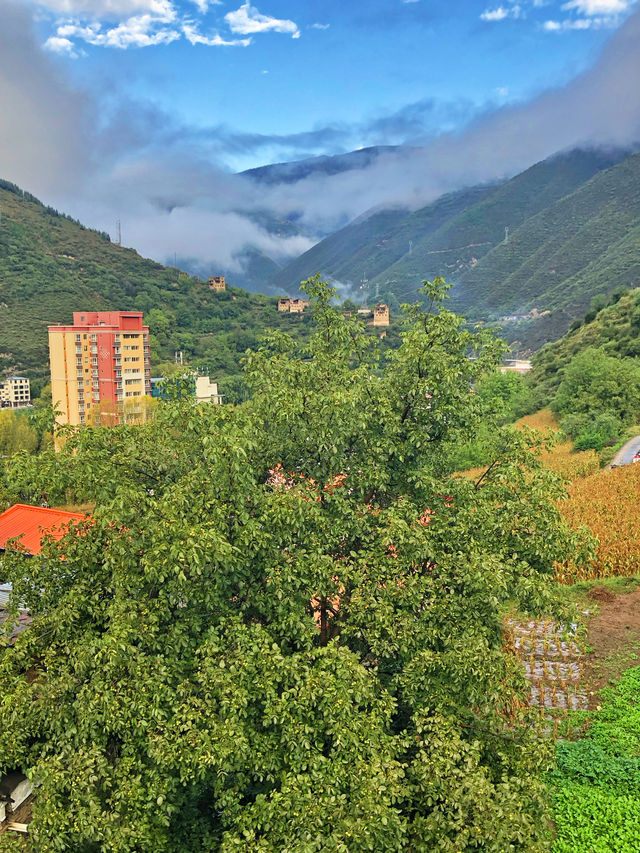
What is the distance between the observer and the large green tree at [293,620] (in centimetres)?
493

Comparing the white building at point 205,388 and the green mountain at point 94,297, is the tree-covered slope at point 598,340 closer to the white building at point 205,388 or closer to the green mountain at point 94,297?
the white building at point 205,388

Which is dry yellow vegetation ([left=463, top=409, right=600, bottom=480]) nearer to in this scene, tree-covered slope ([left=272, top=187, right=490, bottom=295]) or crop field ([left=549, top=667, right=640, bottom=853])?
crop field ([left=549, top=667, right=640, bottom=853])

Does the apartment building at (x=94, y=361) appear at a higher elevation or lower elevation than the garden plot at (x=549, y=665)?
higher

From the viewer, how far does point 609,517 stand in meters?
16.4

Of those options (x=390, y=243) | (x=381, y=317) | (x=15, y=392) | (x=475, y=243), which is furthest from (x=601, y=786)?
(x=390, y=243)

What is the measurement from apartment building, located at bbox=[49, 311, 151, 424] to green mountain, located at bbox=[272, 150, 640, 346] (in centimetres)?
5118

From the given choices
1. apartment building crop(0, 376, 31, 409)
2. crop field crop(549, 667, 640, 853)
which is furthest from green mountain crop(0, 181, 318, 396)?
crop field crop(549, 667, 640, 853)

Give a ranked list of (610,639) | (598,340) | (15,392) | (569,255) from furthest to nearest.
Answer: (569,255) < (15,392) < (598,340) < (610,639)

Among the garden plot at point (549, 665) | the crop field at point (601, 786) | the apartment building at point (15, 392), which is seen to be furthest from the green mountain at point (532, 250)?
the crop field at point (601, 786)

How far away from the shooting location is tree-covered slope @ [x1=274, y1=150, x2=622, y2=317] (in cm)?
11931

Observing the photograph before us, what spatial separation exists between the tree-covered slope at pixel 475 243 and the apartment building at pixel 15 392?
74.4m

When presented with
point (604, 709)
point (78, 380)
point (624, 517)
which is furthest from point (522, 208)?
point (604, 709)

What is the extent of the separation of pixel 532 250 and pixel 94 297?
8150 cm

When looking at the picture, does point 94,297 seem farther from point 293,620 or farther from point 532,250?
point 532,250
